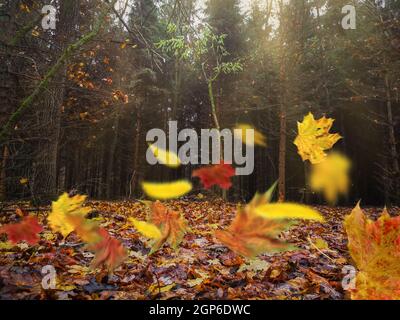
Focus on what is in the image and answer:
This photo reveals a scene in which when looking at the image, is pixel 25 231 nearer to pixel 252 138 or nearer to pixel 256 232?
pixel 256 232

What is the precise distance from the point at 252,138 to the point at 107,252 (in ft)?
67.8

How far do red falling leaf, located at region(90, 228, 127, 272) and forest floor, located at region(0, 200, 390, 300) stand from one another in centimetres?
9

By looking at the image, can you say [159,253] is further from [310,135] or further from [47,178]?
[47,178]

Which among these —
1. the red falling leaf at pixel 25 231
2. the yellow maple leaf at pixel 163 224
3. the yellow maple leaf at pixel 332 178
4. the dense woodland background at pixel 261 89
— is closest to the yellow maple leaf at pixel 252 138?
the dense woodland background at pixel 261 89

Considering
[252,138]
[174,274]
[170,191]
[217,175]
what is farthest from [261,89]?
[174,274]

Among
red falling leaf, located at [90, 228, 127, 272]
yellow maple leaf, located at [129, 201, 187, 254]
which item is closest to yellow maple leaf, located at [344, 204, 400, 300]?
yellow maple leaf, located at [129, 201, 187, 254]

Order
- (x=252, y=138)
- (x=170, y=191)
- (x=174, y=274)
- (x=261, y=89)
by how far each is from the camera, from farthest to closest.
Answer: (x=252, y=138) → (x=261, y=89) → (x=170, y=191) → (x=174, y=274)

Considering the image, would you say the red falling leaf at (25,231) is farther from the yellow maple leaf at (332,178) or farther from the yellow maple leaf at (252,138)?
the yellow maple leaf at (252,138)

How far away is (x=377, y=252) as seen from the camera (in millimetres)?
2127

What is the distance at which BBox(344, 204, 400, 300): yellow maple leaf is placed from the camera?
2068 mm

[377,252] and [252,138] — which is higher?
[252,138]

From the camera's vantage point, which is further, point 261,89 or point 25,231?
point 261,89
